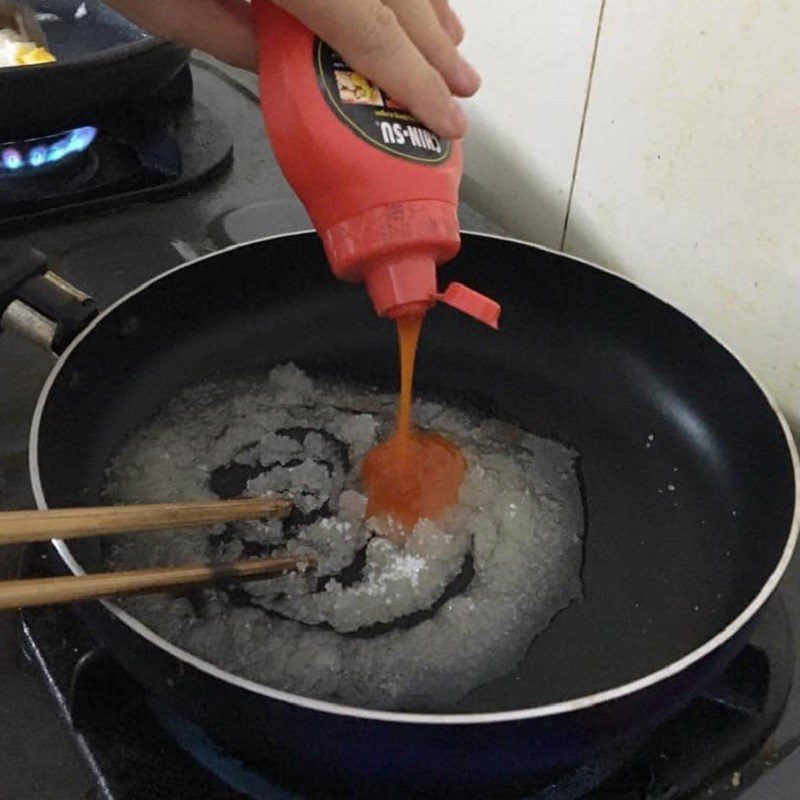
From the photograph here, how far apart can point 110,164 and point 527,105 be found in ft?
1.17

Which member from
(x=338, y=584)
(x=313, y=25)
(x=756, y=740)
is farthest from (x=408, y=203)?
(x=756, y=740)

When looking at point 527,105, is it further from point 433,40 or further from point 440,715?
point 440,715

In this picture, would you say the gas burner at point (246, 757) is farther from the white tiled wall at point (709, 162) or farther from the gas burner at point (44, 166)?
the gas burner at point (44, 166)

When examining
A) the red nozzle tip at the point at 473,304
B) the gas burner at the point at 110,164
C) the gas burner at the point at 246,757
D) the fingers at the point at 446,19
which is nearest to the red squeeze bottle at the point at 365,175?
the red nozzle tip at the point at 473,304

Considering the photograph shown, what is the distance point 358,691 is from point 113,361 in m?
0.28

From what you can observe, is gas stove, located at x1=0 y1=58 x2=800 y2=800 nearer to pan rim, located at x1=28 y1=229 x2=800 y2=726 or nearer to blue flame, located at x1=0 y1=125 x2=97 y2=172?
pan rim, located at x1=28 y1=229 x2=800 y2=726

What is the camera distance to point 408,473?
54 cm

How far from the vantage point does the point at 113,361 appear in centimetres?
58

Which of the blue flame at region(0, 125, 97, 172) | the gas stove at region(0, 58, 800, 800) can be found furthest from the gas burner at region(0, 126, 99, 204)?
the gas stove at region(0, 58, 800, 800)

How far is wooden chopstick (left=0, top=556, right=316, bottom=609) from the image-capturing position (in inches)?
13.5

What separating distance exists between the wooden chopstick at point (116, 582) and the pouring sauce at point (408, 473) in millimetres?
95

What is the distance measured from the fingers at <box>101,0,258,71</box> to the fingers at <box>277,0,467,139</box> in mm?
76

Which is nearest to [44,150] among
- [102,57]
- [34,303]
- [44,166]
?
[44,166]

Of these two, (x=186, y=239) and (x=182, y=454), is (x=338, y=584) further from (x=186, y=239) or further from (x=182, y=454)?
(x=186, y=239)
